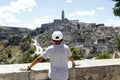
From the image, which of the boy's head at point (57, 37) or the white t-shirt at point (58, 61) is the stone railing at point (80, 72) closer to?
the white t-shirt at point (58, 61)

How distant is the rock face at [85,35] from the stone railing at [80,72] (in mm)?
73647

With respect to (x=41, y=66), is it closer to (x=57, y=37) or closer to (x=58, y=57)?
(x=58, y=57)

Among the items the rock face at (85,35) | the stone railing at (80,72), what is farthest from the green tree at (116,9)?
the rock face at (85,35)

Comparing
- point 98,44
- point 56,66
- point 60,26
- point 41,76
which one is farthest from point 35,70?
point 60,26

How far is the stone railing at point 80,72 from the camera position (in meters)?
4.40

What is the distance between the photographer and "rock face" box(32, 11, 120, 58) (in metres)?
87.8

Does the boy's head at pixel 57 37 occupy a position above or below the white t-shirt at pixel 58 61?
above

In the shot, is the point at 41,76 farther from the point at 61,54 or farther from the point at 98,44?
the point at 98,44

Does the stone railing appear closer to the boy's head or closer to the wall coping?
the wall coping

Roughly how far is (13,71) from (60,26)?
4806 inches

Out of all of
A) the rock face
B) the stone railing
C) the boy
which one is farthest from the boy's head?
the rock face

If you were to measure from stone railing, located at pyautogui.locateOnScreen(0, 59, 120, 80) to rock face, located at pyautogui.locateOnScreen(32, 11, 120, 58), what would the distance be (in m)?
73.6

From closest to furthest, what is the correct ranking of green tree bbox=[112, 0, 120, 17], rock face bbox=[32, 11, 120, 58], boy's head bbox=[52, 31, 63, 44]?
boy's head bbox=[52, 31, 63, 44], green tree bbox=[112, 0, 120, 17], rock face bbox=[32, 11, 120, 58]

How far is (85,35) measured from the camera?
108750mm
